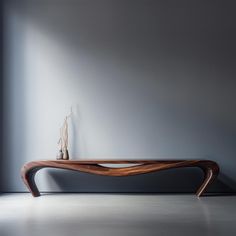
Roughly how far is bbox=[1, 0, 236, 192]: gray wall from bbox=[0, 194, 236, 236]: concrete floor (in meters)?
0.42

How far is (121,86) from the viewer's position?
4.13 metres

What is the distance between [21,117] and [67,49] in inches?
36.1

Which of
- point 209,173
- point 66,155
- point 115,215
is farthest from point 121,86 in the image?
point 115,215

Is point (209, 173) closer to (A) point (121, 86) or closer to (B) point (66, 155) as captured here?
(A) point (121, 86)

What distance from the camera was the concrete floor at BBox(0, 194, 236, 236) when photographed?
2188 millimetres

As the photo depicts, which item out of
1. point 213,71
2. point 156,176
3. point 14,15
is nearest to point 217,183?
point 156,176

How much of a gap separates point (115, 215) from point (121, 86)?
1787 millimetres

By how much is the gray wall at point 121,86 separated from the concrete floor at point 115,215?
423 millimetres

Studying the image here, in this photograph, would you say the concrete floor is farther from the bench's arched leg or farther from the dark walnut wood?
the dark walnut wood

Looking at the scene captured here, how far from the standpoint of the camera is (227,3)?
13.7 feet

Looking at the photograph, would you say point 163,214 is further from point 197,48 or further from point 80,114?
point 197,48

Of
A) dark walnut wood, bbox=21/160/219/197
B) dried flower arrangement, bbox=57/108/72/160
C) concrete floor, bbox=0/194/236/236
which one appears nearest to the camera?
concrete floor, bbox=0/194/236/236

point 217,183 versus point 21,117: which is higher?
point 21,117

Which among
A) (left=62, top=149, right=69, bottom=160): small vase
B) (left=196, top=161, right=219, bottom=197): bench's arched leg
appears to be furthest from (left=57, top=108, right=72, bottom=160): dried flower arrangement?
(left=196, top=161, right=219, bottom=197): bench's arched leg
